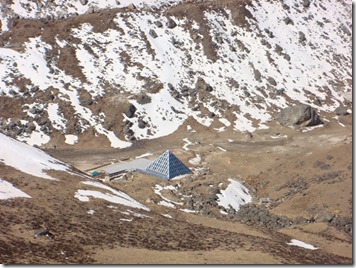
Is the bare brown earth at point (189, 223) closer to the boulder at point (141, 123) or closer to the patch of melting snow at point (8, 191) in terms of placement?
the patch of melting snow at point (8, 191)

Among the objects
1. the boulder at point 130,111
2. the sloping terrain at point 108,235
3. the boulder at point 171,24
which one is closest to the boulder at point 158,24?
the boulder at point 171,24

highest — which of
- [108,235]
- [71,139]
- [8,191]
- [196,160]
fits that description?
[71,139]

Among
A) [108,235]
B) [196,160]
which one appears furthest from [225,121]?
[108,235]

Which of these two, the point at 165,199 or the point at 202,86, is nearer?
the point at 165,199

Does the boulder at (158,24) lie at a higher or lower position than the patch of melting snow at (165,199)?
higher

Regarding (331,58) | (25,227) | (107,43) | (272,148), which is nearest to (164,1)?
(107,43)

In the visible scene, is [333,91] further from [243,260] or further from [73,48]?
[243,260]

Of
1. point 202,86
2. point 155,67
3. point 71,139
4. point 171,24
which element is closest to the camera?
point 71,139

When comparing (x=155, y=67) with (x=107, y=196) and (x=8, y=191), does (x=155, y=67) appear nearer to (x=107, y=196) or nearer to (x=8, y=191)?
(x=107, y=196)
